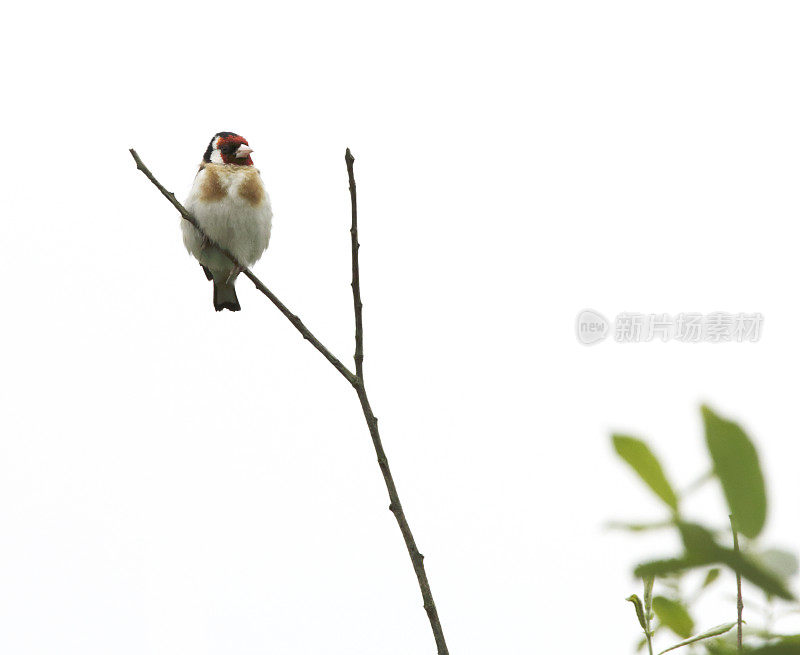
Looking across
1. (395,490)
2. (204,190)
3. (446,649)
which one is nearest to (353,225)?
(395,490)

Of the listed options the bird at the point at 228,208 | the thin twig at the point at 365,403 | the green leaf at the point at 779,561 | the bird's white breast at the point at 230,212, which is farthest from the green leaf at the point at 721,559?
the bird's white breast at the point at 230,212

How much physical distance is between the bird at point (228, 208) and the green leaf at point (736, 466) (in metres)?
5.19

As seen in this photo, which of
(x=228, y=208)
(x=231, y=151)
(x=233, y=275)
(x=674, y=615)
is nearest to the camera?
(x=674, y=615)

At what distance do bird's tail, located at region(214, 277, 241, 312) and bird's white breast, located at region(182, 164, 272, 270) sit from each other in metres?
0.43

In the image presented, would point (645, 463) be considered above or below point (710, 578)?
above

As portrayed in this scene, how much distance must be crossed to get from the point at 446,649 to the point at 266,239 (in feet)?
16.1

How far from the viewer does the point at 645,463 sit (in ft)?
1.97

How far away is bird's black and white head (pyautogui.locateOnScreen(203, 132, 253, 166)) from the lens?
6056 mm

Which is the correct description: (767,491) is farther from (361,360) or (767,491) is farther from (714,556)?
(361,360)

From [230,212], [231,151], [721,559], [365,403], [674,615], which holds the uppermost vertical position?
[231,151]

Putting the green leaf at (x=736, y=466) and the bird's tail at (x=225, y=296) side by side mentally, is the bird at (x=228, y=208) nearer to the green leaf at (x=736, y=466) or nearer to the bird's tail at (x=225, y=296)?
the bird's tail at (x=225, y=296)

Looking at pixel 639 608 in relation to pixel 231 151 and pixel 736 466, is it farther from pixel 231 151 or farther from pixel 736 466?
pixel 231 151

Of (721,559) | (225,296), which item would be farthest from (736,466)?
(225,296)

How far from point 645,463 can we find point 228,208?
5.32 m
